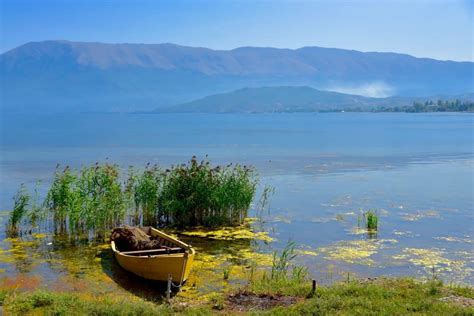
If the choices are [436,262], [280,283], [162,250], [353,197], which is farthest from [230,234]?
[353,197]

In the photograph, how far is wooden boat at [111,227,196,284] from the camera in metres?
17.1

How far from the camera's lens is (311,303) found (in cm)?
1359

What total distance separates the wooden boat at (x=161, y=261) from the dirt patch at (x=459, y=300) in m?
7.32

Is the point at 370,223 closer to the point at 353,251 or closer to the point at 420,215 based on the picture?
the point at 353,251

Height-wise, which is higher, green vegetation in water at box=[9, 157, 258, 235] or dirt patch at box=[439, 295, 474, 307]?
green vegetation in water at box=[9, 157, 258, 235]

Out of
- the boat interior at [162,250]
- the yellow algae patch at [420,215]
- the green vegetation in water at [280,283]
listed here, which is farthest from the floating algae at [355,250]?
the boat interior at [162,250]

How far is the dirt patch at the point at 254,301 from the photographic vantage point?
46.9 feet

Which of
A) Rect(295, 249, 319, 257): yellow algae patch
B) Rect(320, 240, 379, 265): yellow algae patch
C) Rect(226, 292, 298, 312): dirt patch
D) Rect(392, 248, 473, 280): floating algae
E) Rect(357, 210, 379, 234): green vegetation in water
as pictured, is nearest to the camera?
Rect(226, 292, 298, 312): dirt patch

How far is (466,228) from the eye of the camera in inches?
1072

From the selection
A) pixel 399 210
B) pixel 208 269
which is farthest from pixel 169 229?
pixel 399 210

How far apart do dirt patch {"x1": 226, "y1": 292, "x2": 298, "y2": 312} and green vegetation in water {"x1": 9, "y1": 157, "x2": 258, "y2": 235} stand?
35.2 feet

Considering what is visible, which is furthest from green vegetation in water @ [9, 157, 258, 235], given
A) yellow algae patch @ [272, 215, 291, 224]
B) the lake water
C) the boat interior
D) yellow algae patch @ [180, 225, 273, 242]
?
the boat interior

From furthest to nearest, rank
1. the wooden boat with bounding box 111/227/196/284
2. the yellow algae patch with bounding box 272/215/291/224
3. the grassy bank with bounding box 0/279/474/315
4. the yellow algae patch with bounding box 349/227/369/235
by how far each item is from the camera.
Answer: the yellow algae patch with bounding box 272/215/291/224, the yellow algae patch with bounding box 349/227/369/235, the wooden boat with bounding box 111/227/196/284, the grassy bank with bounding box 0/279/474/315

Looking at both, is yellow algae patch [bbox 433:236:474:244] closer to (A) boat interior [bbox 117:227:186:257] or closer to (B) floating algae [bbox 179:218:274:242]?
(B) floating algae [bbox 179:218:274:242]
